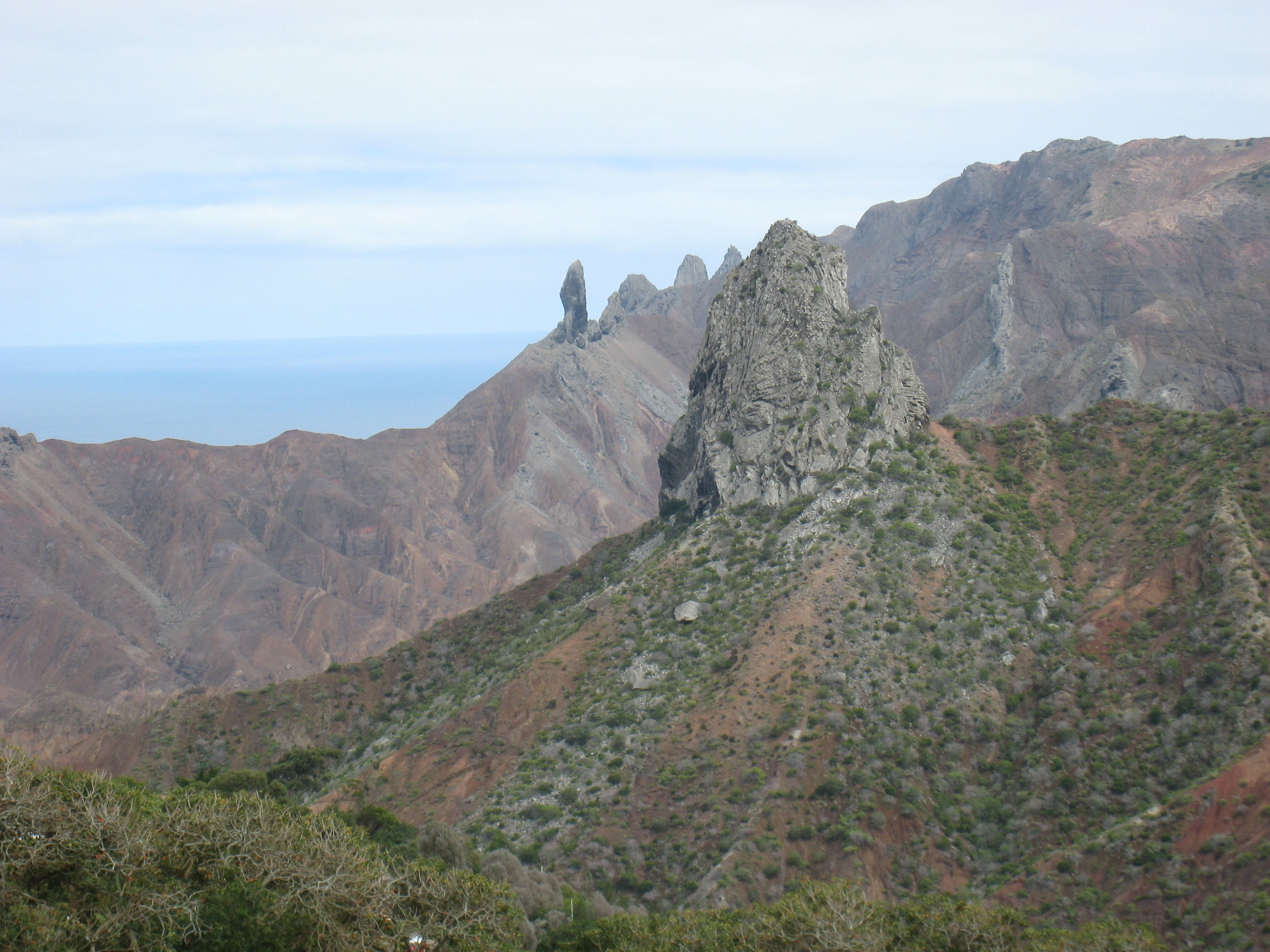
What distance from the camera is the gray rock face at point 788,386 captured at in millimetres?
81312

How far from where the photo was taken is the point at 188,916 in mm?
33469

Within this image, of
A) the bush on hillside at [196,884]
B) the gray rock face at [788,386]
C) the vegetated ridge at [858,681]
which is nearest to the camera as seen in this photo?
the bush on hillside at [196,884]

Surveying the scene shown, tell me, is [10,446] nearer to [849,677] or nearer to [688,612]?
[688,612]

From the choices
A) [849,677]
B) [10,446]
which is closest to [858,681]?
[849,677]

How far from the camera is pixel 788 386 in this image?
3253 inches

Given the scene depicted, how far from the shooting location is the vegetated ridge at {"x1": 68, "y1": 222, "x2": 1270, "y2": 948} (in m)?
53.6

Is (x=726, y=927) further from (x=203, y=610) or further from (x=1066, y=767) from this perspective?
(x=203, y=610)

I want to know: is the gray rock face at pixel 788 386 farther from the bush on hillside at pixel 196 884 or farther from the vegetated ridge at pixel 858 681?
the bush on hillside at pixel 196 884

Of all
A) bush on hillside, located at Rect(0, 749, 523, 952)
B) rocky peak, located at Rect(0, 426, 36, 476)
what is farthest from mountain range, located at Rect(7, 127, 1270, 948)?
rocky peak, located at Rect(0, 426, 36, 476)

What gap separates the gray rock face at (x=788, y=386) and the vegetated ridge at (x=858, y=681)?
291mm

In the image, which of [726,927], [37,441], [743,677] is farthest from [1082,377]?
[37,441]

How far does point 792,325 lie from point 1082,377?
97.4m

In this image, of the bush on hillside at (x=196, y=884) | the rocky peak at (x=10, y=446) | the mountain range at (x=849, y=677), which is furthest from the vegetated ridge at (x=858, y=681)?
the rocky peak at (x=10, y=446)

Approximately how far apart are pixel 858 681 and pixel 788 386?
1028 inches
